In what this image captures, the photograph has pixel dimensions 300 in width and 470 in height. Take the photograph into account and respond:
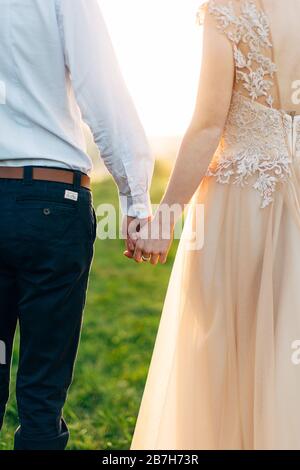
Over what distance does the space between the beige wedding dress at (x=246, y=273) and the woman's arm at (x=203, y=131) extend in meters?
0.04

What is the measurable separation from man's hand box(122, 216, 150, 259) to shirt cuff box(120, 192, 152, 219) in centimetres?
3

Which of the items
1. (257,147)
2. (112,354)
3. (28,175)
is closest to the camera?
(28,175)

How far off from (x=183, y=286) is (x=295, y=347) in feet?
1.51

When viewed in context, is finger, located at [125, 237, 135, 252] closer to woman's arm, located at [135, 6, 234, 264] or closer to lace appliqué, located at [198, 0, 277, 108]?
woman's arm, located at [135, 6, 234, 264]

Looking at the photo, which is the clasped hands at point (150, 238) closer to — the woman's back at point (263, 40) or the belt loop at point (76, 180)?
the belt loop at point (76, 180)

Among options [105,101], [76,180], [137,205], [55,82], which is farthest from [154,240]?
[55,82]

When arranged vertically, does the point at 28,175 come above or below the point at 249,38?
below

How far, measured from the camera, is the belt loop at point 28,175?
→ 8.61ft

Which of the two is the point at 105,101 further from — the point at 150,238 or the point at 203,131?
the point at 150,238

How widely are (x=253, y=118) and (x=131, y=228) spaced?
53 centimetres

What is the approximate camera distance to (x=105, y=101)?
2707 millimetres

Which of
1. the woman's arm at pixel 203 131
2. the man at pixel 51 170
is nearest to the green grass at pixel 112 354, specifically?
the man at pixel 51 170

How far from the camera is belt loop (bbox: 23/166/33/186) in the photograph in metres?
2.62

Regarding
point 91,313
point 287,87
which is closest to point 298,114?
point 287,87
